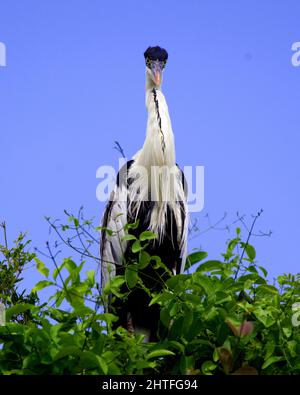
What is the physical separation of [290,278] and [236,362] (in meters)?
0.64

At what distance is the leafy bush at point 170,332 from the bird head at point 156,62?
310 centimetres

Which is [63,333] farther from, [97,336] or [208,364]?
[208,364]

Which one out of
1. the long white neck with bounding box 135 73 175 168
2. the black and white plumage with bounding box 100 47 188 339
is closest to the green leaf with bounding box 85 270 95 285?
the black and white plumage with bounding box 100 47 188 339

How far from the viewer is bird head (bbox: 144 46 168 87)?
799cm

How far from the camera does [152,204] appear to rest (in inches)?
301

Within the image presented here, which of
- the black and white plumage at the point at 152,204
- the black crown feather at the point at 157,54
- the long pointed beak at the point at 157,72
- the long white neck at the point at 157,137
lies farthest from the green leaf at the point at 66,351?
the black crown feather at the point at 157,54

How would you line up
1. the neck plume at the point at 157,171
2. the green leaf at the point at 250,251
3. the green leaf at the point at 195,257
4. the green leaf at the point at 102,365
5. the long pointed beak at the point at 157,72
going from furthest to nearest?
the long pointed beak at the point at 157,72 < the neck plume at the point at 157,171 < the green leaf at the point at 195,257 < the green leaf at the point at 250,251 < the green leaf at the point at 102,365

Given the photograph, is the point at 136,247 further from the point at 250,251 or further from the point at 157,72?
the point at 157,72

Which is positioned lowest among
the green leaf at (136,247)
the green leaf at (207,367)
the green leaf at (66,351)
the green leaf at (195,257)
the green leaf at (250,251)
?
the green leaf at (207,367)

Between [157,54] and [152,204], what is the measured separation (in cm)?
139

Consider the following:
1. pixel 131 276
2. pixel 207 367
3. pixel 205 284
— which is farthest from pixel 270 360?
pixel 131 276

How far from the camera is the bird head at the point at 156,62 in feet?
26.2

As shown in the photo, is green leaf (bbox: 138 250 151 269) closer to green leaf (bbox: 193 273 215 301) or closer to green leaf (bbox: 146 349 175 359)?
green leaf (bbox: 193 273 215 301)

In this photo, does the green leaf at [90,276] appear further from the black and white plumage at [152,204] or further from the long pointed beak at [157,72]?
the long pointed beak at [157,72]
